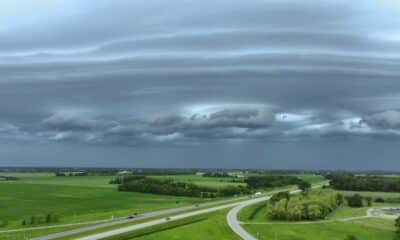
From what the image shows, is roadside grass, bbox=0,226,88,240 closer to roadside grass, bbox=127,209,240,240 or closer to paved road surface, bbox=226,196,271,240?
roadside grass, bbox=127,209,240,240

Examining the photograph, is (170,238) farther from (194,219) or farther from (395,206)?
(395,206)

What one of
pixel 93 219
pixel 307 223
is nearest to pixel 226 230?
pixel 307 223

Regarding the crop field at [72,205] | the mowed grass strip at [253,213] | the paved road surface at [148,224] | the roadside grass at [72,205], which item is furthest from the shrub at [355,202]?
the crop field at [72,205]

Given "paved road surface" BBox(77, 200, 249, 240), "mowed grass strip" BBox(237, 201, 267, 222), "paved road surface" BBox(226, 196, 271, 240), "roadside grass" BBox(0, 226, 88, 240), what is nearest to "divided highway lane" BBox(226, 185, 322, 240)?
"paved road surface" BBox(226, 196, 271, 240)

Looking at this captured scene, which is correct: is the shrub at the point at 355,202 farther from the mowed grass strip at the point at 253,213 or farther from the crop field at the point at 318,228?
the crop field at the point at 318,228

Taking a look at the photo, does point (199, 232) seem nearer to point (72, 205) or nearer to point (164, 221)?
point (164, 221)

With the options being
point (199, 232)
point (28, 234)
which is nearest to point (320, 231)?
point (199, 232)
